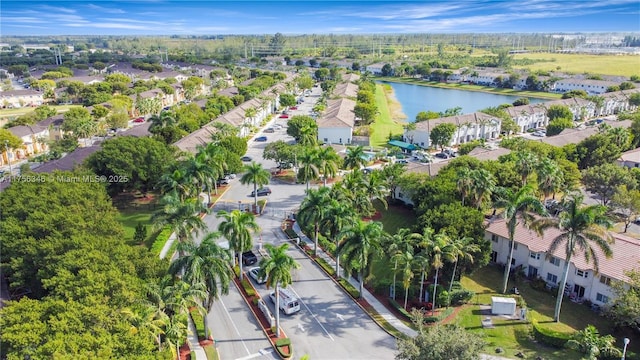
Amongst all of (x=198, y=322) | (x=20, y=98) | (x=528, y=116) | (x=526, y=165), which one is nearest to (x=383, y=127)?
(x=528, y=116)

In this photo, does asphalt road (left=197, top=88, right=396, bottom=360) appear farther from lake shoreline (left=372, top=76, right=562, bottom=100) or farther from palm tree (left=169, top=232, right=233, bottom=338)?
lake shoreline (left=372, top=76, right=562, bottom=100)

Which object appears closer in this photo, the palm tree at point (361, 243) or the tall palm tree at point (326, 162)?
the palm tree at point (361, 243)

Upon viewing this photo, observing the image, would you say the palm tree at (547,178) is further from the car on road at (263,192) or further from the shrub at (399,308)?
the car on road at (263,192)

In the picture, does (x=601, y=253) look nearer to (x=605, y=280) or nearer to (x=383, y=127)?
(x=605, y=280)

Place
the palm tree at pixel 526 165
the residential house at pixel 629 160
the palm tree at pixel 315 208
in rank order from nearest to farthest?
the palm tree at pixel 315 208 < the palm tree at pixel 526 165 < the residential house at pixel 629 160

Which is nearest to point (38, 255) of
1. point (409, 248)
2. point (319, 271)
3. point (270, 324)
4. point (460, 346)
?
point (270, 324)

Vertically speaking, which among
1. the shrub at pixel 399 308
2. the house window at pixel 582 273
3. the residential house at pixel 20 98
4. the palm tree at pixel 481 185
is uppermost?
the residential house at pixel 20 98

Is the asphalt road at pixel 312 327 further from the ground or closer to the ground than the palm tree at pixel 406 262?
closer to the ground

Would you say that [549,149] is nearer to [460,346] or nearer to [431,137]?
[431,137]

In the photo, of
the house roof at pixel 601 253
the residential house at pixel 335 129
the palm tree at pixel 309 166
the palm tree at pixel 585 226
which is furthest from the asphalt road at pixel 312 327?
the residential house at pixel 335 129

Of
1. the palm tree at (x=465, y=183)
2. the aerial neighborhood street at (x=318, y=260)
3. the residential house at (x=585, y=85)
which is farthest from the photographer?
the residential house at (x=585, y=85)
